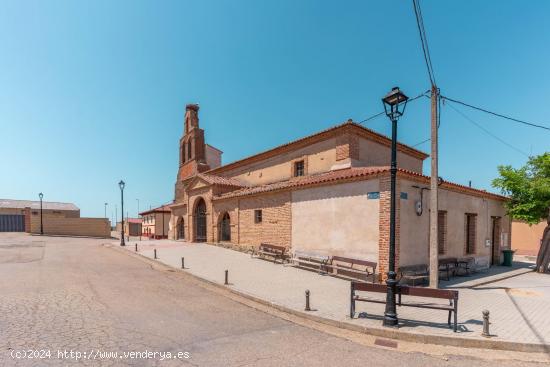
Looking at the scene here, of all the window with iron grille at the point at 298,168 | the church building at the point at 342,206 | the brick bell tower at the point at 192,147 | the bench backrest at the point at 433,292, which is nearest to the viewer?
the bench backrest at the point at 433,292

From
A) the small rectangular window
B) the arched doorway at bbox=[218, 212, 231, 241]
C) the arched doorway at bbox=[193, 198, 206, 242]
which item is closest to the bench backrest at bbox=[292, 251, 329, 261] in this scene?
the small rectangular window

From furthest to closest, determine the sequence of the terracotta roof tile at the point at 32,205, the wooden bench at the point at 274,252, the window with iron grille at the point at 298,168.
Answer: the terracotta roof tile at the point at 32,205
the window with iron grille at the point at 298,168
the wooden bench at the point at 274,252

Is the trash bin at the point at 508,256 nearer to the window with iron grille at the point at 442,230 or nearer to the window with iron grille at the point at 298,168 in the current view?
the window with iron grille at the point at 442,230

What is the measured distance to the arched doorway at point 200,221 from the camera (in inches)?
982

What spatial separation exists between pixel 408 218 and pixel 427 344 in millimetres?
5743

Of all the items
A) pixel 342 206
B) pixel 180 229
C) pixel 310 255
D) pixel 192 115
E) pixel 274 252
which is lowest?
pixel 180 229

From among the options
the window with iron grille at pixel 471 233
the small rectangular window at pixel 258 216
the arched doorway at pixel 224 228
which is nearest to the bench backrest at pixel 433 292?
the window with iron grille at pixel 471 233

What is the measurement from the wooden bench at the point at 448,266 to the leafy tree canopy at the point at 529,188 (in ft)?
16.8

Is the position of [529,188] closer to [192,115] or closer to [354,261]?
[354,261]

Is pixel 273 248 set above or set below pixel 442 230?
below

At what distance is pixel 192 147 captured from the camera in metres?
31.9

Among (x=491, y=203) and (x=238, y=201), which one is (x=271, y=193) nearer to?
(x=238, y=201)

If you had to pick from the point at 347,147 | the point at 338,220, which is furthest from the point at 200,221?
the point at 338,220

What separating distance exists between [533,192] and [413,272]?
8132 millimetres
